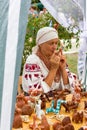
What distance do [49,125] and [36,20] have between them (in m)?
1.86

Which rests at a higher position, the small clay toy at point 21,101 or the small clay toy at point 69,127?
the small clay toy at point 21,101

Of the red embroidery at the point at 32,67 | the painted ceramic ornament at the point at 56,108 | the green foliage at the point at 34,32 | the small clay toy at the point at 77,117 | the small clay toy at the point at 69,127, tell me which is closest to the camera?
the small clay toy at the point at 69,127

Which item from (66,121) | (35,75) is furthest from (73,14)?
(66,121)

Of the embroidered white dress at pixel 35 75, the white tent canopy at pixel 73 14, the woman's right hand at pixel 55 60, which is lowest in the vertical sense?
the embroidered white dress at pixel 35 75

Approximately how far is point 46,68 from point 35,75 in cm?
11

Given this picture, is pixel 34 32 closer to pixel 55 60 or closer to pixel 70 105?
pixel 55 60

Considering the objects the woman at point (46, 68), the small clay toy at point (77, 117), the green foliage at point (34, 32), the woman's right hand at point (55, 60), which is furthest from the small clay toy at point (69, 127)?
the green foliage at point (34, 32)

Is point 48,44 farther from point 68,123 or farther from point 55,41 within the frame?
point 68,123

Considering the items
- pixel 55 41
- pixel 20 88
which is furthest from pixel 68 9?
pixel 20 88

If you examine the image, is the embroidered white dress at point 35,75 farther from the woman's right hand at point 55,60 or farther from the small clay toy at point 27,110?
the small clay toy at point 27,110

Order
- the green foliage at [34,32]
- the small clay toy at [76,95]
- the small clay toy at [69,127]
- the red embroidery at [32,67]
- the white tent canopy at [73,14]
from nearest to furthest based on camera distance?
the small clay toy at [69,127]
the small clay toy at [76,95]
the red embroidery at [32,67]
the white tent canopy at [73,14]
the green foliage at [34,32]

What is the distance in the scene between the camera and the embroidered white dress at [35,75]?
264cm

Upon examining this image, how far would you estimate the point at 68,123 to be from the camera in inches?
84.1

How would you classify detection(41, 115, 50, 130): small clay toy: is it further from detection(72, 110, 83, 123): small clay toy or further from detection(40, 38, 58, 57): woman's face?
detection(40, 38, 58, 57): woman's face
